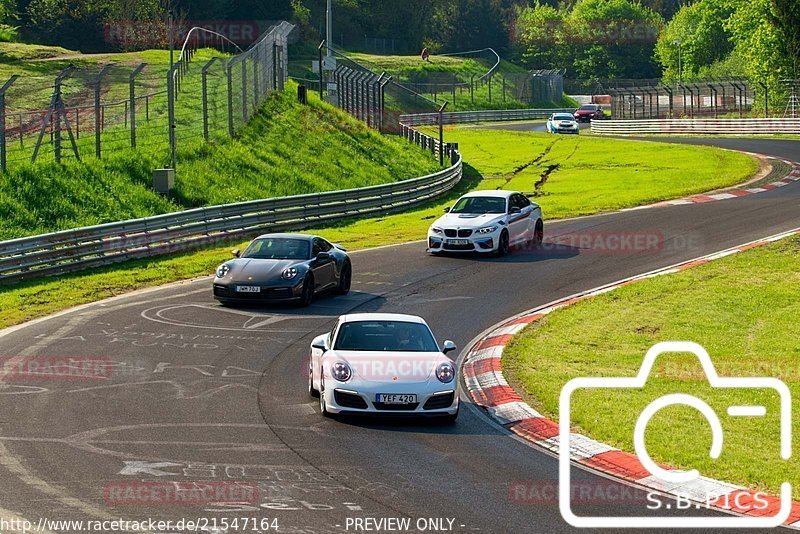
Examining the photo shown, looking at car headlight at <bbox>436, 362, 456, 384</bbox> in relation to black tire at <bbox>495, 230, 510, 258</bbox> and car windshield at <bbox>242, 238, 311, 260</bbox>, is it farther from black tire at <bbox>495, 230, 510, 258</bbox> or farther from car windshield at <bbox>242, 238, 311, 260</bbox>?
black tire at <bbox>495, 230, 510, 258</bbox>

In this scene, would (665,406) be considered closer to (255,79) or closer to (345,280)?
(345,280)

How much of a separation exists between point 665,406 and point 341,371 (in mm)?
4169

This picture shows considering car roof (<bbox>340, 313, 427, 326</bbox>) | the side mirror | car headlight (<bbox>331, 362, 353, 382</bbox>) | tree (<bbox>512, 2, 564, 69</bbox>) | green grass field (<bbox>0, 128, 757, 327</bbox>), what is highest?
tree (<bbox>512, 2, 564, 69</bbox>)

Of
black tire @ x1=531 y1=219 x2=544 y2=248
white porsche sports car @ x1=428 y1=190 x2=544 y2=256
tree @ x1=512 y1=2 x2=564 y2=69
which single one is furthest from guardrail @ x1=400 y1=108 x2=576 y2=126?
white porsche sports car @ x1=428 y1=190 x2=544 y2=256

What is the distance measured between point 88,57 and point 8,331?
5397 centimetres

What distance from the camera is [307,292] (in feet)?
73.4

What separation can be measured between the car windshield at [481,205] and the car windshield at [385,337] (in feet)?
46.4

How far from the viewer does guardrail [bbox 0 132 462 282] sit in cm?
2536

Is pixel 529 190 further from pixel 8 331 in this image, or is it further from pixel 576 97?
pixel 576 97

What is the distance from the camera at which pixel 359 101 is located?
56.4 metres

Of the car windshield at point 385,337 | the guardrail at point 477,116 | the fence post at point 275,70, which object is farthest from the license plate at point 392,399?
the guardrail at point 477,116

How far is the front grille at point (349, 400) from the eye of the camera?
13.7 metres

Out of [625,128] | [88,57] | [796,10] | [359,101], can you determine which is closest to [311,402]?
[359,101]

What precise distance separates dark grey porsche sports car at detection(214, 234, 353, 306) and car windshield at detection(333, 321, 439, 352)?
6843 mm
